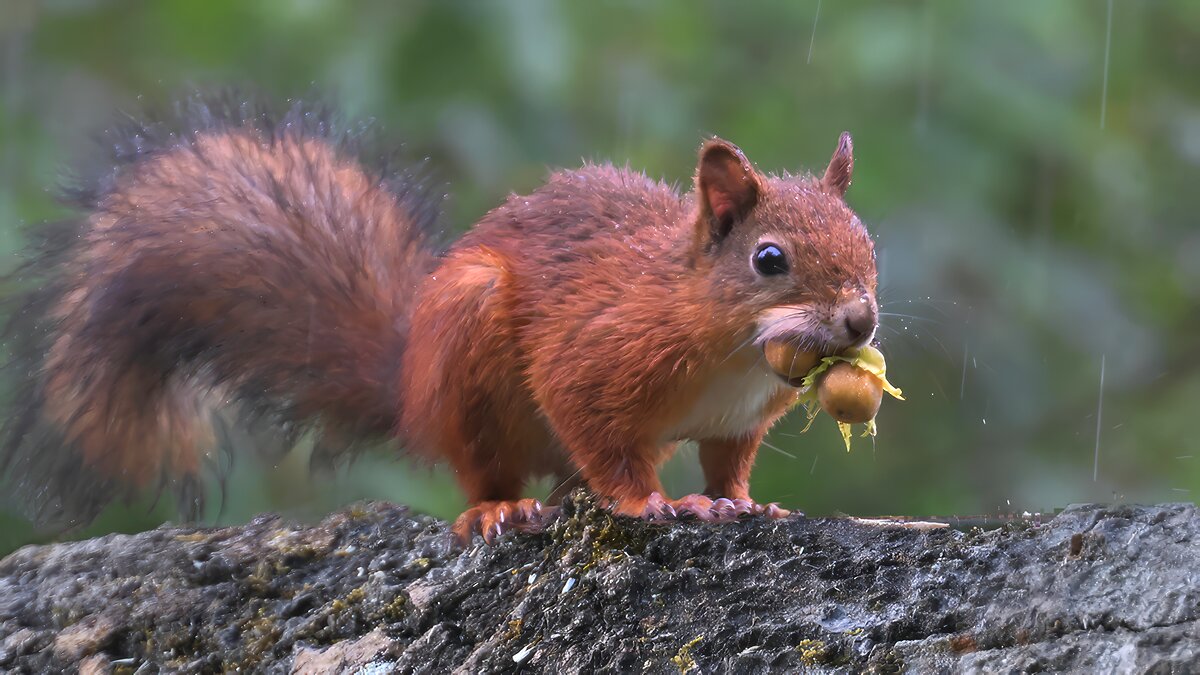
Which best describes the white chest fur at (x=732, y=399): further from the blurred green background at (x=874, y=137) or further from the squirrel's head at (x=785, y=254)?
the blurred green background at (x=874, y=137)

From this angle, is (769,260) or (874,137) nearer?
(769,260)

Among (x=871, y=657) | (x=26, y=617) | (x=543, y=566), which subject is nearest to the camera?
(x=871, y=657)

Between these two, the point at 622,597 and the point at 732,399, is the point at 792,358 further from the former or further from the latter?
the point at 622,597

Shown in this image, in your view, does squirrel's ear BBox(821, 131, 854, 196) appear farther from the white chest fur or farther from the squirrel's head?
the white chest fur

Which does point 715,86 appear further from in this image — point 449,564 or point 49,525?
point 49,525

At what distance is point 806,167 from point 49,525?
1.25 meters

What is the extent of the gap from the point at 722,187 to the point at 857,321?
235mm

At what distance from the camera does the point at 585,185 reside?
1522mm

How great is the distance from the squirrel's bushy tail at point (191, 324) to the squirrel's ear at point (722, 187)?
0.53m

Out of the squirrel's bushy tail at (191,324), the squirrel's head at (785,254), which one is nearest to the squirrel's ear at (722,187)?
the squirrel's head at (785,254)

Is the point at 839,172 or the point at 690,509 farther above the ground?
the point at 839,172

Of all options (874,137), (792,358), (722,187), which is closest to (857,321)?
(792,358)

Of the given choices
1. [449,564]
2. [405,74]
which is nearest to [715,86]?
[405,74]

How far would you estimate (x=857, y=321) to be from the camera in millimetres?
1154
